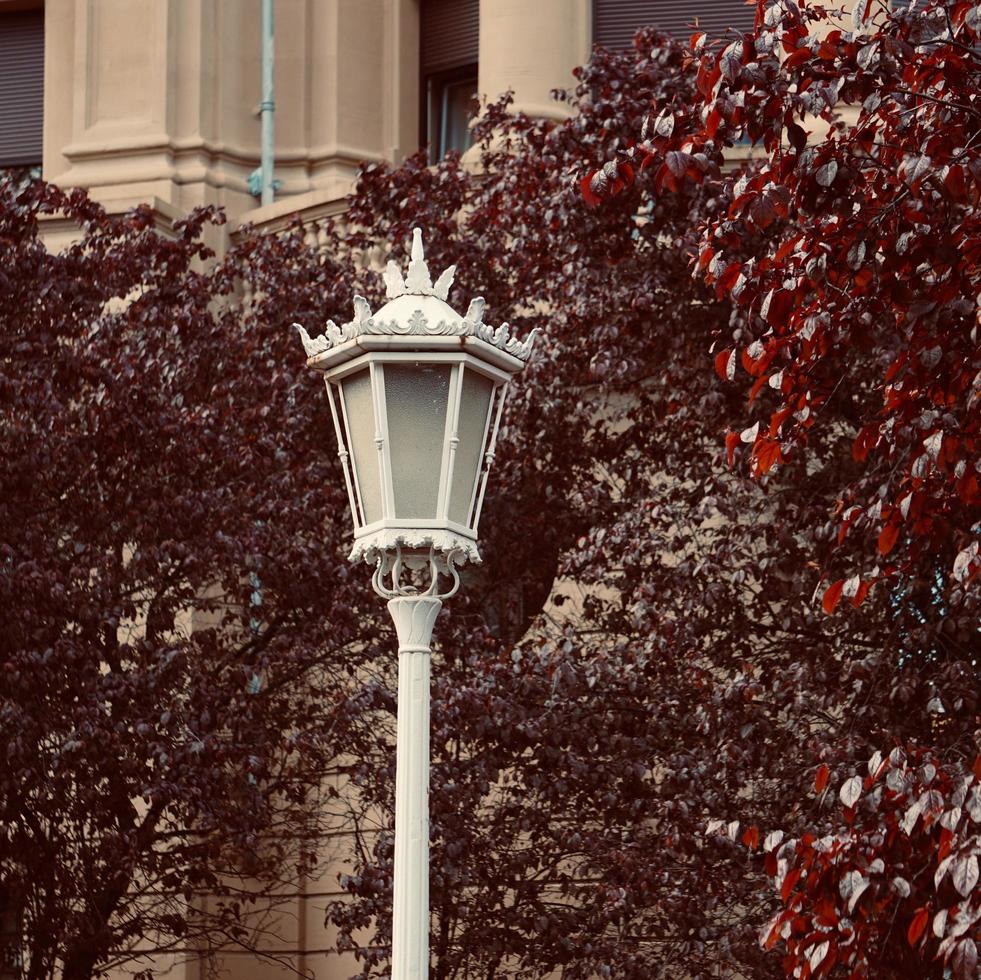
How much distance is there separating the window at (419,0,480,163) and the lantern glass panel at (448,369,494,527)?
48.5 feet

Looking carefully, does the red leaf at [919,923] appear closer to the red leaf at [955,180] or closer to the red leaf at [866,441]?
the red leaf at [866,441]

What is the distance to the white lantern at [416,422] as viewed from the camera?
7.47 metres

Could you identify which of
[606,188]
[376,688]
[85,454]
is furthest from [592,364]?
[606,188]

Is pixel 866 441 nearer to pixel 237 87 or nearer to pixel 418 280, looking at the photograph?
pixel 418 280

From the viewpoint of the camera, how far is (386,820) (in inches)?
629

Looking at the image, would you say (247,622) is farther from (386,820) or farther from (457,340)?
(457,340)

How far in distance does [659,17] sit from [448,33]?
2.42 metres

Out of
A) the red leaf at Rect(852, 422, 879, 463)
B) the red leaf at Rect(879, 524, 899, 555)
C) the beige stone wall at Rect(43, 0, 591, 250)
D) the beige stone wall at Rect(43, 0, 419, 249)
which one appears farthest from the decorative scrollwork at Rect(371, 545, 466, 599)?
the beige stone wall at Rect(43, 0, 419, 249)

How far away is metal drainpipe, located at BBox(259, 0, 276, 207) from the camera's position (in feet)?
69.1

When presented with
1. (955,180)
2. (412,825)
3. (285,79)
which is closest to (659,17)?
(285,79)

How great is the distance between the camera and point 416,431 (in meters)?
7.47

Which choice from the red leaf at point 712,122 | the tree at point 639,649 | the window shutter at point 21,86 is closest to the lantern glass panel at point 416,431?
the red leaf at point 712,122

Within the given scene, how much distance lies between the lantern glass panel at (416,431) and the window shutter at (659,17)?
13814 millimetres

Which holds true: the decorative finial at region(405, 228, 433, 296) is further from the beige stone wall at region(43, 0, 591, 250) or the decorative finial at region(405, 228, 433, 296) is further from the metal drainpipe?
the metal drainpipe
